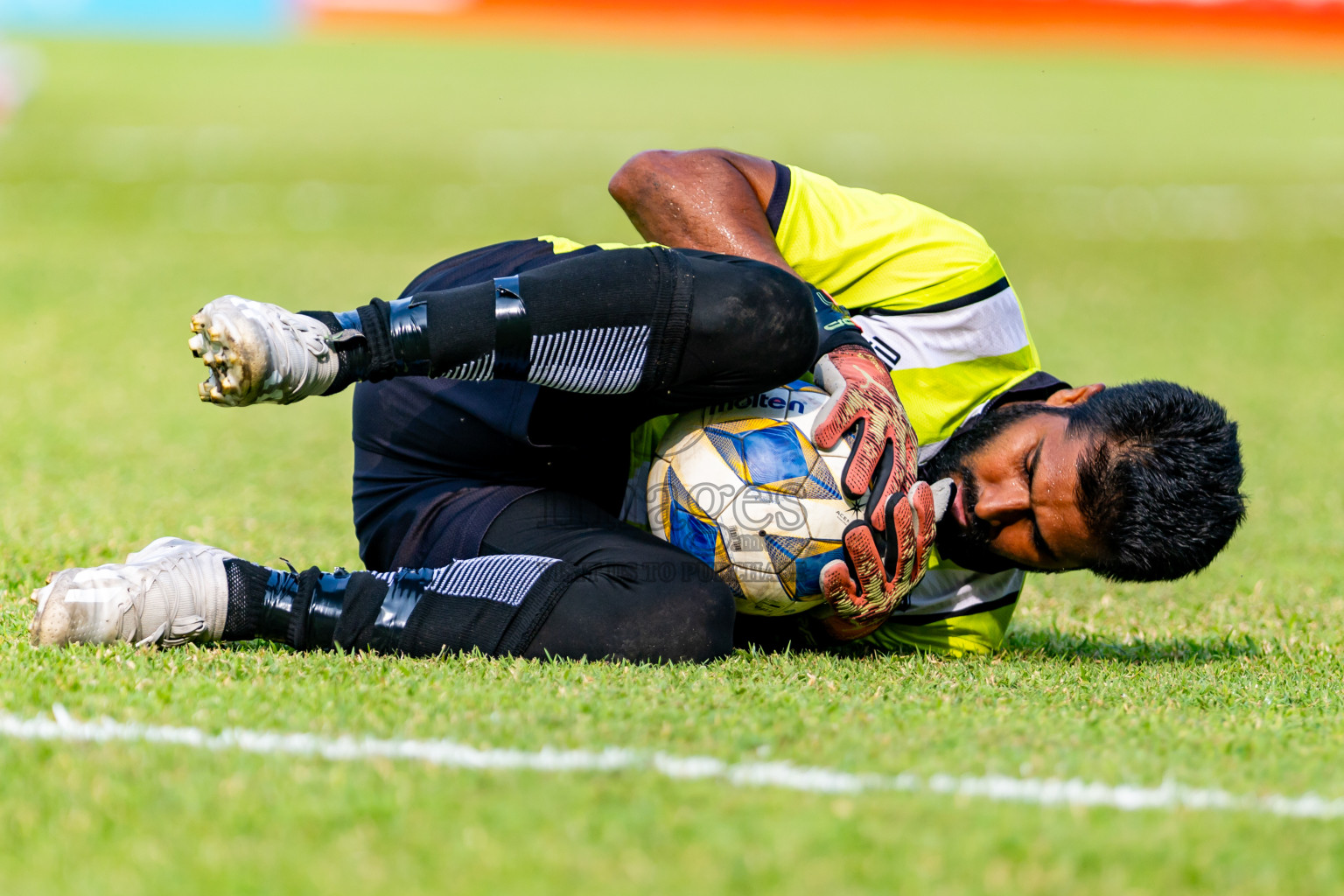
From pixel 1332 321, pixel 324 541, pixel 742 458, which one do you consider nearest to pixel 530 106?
pixel 1332 321

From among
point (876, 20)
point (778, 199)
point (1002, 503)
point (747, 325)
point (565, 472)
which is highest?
point (876, 20)

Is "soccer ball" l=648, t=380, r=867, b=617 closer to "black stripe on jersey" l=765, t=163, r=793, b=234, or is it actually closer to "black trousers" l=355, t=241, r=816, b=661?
"black trousers" l=355, t=241, r=816, b=661

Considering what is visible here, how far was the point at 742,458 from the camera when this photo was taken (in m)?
3.56

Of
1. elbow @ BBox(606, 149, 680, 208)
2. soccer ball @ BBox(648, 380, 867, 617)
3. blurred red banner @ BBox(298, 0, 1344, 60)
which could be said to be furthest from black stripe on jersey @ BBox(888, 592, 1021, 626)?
blurred red banner @ BBox(298, 0, 1344, 60)

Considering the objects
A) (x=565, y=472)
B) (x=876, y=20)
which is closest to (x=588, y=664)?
(x=565, y=472)

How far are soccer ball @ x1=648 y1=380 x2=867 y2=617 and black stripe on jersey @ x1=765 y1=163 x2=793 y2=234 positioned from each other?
0.67 metres

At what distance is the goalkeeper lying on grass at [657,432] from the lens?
3.29 m

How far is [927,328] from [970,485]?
1.59 ft

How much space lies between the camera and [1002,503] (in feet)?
12.0

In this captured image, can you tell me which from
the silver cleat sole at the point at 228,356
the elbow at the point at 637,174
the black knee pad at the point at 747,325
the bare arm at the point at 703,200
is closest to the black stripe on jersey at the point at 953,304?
the bare arm at the point at 703,200

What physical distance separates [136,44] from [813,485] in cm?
3496

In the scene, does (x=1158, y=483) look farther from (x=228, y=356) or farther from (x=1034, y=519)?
(x=228, y=356)

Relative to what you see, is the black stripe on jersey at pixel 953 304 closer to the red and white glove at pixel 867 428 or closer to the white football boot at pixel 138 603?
the red and white glove at pixel 867 428

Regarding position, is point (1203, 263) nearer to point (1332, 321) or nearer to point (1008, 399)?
point (1332, 321)
